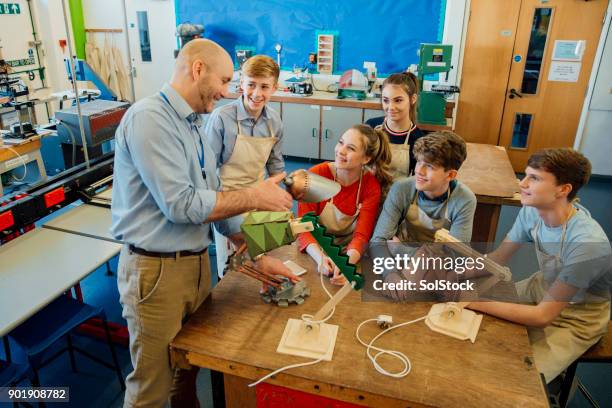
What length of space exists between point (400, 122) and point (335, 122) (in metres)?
3.00

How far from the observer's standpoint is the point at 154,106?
148cm

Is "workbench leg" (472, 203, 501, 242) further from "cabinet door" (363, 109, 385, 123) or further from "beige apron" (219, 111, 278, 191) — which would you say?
"cabinet door" (363, 109, 385, 123)

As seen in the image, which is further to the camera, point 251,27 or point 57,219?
point 251,27

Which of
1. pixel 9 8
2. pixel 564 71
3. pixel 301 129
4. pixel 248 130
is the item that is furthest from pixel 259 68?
pixel 9 8

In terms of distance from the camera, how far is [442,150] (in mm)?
1932

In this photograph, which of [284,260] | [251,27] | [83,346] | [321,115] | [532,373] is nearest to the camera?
[532,373]

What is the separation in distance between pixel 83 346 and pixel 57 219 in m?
0.74

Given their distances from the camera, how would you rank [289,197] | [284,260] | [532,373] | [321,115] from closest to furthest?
[532,373]
[289,197]
[284,260]
[321,115]

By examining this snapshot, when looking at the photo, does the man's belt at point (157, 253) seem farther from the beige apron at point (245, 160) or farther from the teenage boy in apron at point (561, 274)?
the teenage boy in apron at point (561, 274)

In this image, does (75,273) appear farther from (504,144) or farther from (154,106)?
(504,144)

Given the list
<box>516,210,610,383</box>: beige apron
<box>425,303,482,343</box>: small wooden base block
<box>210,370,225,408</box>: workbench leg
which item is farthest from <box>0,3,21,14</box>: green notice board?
<box>516,210,610,383</box>: beige apron

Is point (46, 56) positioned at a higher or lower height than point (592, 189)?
higher

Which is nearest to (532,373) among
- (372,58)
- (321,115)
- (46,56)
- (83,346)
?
(83,346)

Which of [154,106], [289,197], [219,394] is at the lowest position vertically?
[219,394]
